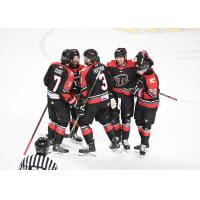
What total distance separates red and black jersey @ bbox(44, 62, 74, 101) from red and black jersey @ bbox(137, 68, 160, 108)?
0.80 metres

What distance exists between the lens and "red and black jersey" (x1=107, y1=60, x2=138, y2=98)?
5.21 meters

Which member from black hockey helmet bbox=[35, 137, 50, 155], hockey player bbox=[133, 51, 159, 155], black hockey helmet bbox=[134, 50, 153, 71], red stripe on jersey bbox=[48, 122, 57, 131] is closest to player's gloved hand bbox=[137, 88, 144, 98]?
hockey player bbox=[133, 51, 159, 155]

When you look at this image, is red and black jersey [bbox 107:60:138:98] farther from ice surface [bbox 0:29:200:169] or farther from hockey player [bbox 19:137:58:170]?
hockey player [bbox 19:137:58:170]

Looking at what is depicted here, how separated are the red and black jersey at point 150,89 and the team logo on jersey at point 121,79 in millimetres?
188

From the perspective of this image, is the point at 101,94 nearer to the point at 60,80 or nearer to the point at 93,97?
the point at 93,97

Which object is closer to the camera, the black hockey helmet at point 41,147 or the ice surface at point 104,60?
the black hockey helmet at point 41,147

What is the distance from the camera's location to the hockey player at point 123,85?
520 cm

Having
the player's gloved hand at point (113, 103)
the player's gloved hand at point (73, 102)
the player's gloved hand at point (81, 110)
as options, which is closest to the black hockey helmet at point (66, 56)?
the player's gloved hand at point (73, 102)

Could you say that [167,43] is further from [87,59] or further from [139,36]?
[87,59]

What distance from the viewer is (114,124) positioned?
5473 millimetres

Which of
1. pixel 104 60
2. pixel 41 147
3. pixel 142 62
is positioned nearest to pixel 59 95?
pixel 142 62

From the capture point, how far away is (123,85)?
5.28 m

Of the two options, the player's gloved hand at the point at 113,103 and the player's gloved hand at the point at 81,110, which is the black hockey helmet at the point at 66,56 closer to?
the player's gloved hand at the point at 81,110

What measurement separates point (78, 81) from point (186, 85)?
2.37 meters
